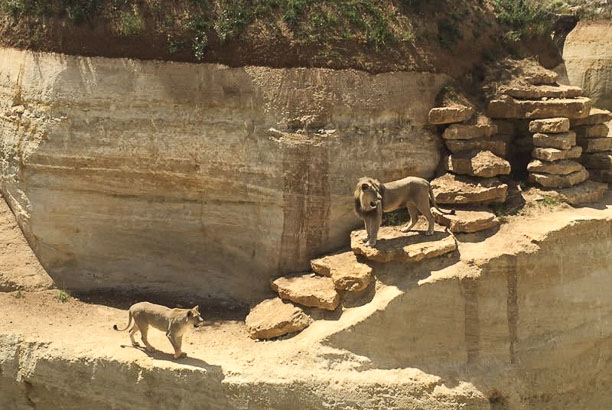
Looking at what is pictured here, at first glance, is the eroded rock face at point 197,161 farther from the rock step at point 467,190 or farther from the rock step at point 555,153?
the rock step at point 555,153

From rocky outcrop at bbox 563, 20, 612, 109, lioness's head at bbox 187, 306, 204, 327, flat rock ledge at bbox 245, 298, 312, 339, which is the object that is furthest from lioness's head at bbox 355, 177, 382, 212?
rocky outcrop at bbox 563, 20, 612, 109

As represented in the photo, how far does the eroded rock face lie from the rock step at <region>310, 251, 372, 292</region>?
48 centimetres

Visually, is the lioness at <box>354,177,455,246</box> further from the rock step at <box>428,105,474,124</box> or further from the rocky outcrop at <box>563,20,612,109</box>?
the rocky outcrop at <box>563,20,612,109</box>

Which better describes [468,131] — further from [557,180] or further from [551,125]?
[557,180]

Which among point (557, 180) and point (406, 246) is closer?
point (406, 246)

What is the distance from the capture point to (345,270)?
12.2 metres

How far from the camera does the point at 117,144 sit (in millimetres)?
13547

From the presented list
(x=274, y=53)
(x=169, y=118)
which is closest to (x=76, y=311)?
(x=169, y=118)

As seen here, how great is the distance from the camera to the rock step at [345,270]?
11867 millimetres

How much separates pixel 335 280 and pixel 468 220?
2675 millimetres

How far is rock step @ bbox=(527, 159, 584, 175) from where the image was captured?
13.4m

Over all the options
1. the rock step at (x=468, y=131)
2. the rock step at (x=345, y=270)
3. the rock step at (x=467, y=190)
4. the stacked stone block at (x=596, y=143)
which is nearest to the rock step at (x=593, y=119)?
the stacked stone block at (x=596, y=143)

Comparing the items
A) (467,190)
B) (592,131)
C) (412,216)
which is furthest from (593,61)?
(412,216)

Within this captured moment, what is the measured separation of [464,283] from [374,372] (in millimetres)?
2149
